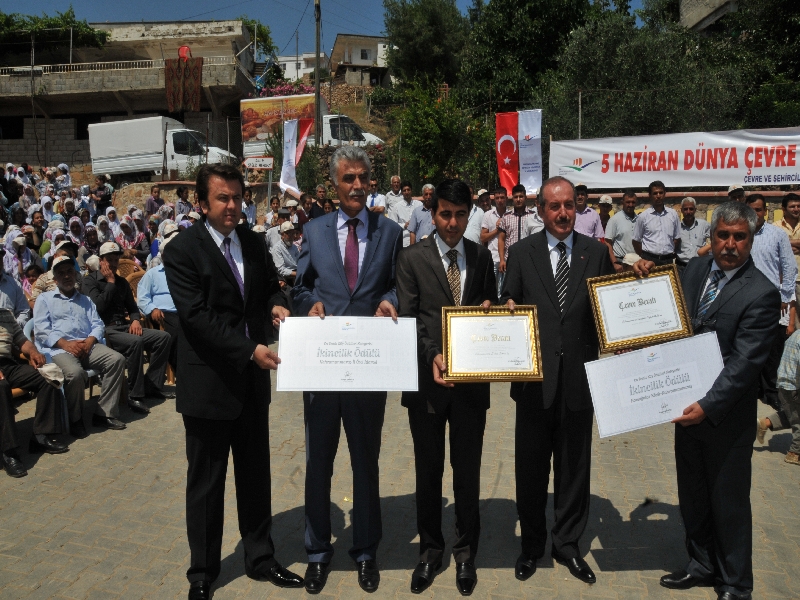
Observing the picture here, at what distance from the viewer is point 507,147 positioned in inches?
541

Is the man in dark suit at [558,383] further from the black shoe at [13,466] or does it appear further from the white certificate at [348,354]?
the black shoe at [13,466]

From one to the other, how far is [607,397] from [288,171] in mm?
11933

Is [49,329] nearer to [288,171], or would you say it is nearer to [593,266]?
[593,266]

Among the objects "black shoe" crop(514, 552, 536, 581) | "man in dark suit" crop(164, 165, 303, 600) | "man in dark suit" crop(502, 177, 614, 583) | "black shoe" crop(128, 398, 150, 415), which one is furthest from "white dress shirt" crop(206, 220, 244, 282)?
"black shoe" crop(128, 398, 150, 415)

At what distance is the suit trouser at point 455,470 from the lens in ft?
12.8

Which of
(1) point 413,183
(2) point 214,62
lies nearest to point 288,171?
(1) point 413,183

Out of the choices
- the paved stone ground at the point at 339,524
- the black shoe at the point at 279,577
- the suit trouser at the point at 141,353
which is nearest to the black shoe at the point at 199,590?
the paved stone ground at the point at 339,524

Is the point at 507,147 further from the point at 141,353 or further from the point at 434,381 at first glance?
the point at 434,381

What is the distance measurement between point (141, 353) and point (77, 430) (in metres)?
1.21

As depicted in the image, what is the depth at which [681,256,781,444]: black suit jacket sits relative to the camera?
354 cm

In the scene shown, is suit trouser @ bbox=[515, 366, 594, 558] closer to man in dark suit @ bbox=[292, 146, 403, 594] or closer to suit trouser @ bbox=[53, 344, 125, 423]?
man in dark suit @ bbox=[292, 146, 403, 594]

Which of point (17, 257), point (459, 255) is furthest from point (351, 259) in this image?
point (17, 257)

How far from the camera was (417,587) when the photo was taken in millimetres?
3838

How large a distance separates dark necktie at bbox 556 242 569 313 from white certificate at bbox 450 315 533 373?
0.29m
